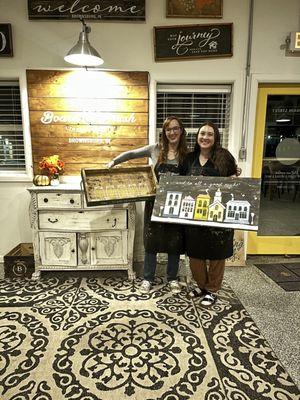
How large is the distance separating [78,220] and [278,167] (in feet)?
8.05

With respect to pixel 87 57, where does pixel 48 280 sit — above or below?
below

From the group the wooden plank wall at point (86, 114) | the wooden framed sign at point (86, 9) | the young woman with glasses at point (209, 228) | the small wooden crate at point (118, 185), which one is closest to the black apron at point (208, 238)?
the young woman with glasses at point (209, 228)

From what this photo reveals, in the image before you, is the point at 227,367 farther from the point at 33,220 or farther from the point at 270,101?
the point at 270,101

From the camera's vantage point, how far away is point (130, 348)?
1.88m

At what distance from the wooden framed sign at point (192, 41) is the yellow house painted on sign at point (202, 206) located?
5.58 feet

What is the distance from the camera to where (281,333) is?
6.76 ft

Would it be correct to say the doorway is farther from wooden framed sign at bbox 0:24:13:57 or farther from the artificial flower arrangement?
wooden framed sign at bbox 0:24:13:57

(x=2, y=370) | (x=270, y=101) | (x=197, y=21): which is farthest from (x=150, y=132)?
(x=2, y=370)

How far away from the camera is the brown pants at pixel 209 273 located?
2.37 m

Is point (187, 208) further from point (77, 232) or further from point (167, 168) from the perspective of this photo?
point (77, 232)

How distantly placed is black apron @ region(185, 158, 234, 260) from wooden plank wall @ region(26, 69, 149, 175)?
3.42ft

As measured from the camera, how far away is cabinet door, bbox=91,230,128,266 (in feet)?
9.18

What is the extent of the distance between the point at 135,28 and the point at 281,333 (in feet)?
10.2

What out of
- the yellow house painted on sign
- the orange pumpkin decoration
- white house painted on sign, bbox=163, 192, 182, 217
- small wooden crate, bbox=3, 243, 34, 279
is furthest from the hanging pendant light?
small wooden crate, bbox=3, 243, 34, 279
